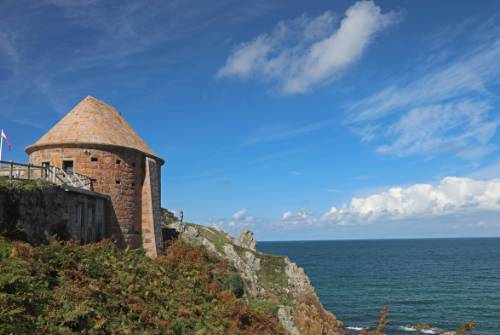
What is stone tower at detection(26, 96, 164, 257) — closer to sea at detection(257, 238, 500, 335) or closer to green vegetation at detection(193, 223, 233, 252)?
green vegetation at detection(193, 223, 233, 252)

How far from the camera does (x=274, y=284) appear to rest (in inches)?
1238

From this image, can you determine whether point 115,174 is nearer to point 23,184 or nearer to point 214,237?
point 23,184

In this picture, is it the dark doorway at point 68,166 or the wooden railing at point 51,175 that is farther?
the dark doorway at point 68,166

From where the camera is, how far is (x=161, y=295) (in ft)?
57.3

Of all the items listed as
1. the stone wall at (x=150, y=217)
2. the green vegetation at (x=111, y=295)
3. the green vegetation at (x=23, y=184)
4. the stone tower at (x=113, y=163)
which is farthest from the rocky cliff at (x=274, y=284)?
the green vegetation at (x=23, y=184)

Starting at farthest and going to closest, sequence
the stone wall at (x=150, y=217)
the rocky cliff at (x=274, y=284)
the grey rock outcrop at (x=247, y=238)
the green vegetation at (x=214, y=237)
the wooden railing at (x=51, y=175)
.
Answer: the grey rock outcrop at (x=247, y=238)
the green vegetation at (x=214, y=237)
the rocky cliff at (x=274, y=284)
the stone wall at (x=150, y=217)
the wooden railing at (x=51, y=175)

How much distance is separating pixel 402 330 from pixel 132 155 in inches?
1286

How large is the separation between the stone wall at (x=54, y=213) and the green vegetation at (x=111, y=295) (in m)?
1.29

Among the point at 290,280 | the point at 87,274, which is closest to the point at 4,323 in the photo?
the point at 87,274

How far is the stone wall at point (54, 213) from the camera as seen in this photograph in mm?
15586

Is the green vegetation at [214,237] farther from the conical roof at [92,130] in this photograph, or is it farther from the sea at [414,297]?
the sea at [414,297]

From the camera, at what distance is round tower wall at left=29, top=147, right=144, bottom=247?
22.8m

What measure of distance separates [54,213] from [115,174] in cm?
575

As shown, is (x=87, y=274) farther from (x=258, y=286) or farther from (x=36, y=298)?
(x=258, y=286)
